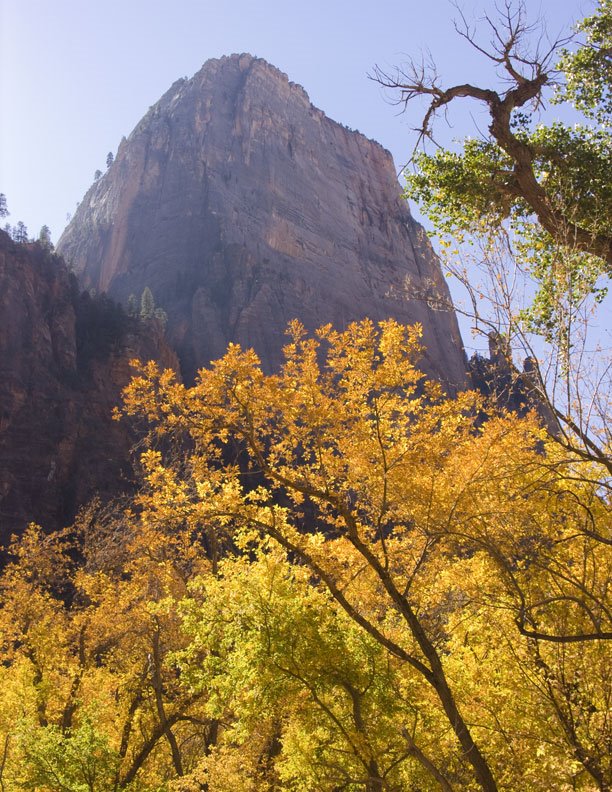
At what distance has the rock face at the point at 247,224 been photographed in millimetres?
83188

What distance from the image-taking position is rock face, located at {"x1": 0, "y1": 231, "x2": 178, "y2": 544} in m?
51.3

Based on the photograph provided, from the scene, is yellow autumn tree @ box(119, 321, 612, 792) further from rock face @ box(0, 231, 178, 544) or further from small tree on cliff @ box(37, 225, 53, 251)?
small tree on cliff @ box(37, 225, 53, 251)

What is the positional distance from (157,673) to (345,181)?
348ft

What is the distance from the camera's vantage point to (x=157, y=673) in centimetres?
1343

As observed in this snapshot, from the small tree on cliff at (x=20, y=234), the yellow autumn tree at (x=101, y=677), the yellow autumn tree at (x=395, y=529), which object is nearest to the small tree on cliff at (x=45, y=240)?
the small tree on cliff at (x=20, y=234)

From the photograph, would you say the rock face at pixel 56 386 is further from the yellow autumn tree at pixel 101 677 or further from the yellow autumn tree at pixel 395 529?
the yellow autumn tree at pixel 395 529

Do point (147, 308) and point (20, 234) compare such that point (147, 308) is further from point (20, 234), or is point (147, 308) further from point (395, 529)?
point (395, 529)

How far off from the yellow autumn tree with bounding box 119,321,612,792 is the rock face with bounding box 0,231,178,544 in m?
43.4

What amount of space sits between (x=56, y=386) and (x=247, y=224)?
44355 mm

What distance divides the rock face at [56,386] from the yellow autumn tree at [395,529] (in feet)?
142

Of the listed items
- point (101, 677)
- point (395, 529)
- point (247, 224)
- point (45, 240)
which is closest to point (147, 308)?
point (45, 240)

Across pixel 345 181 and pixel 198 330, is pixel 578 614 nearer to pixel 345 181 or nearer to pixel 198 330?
pixel 198 330

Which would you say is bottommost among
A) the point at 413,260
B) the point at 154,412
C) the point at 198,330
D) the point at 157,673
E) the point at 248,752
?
the point at 248,752

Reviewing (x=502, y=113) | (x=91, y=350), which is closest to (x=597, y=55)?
(x=502, y=113)
